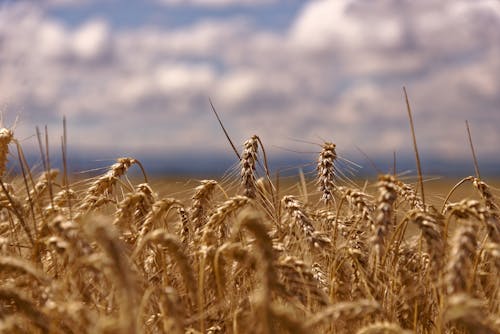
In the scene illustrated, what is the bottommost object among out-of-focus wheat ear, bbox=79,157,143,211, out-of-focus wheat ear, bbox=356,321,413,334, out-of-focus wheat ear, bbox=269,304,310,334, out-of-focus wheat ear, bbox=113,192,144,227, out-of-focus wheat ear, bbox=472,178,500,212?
out-of-focus wheat ear, bbox=356,321,413,334

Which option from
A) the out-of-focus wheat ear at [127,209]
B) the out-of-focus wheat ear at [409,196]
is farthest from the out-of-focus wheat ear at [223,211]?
the out-of-focus wheat ear at [409,196]

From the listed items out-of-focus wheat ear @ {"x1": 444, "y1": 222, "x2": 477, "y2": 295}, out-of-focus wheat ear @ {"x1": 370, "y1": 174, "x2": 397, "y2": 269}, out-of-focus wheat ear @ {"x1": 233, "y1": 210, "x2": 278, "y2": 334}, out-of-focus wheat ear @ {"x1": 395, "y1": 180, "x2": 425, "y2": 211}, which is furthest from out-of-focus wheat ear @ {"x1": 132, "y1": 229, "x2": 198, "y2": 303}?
out-of-focus wheat ear @ {"x1": 395, "y1": 180, "x2": 425, "y2": 211}

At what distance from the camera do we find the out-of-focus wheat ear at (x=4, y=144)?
3.67m

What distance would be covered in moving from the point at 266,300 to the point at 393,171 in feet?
6.90

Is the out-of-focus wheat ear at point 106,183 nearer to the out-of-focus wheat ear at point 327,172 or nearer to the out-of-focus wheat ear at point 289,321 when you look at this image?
the out-of-focus wheat ear at point 327,172

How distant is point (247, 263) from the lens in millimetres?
2521

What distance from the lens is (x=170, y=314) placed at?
224 cm

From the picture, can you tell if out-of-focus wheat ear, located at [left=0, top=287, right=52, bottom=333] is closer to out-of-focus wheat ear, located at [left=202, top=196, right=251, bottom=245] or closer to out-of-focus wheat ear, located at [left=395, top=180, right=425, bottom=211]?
out-of-focus wheat ear, located at [left=202, top=196, right=251, bottom=245]

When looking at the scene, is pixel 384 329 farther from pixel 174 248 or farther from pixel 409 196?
pixel 409 196

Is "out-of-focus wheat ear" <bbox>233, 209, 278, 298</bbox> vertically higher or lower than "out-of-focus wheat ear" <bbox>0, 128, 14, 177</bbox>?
lower

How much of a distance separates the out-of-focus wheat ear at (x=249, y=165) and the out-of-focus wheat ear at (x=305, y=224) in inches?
10.7

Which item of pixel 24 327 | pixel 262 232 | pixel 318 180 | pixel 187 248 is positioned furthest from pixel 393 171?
pixel 24 327

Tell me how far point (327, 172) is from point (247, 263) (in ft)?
4.85

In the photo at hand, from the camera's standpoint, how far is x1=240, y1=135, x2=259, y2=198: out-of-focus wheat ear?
3.54 m
